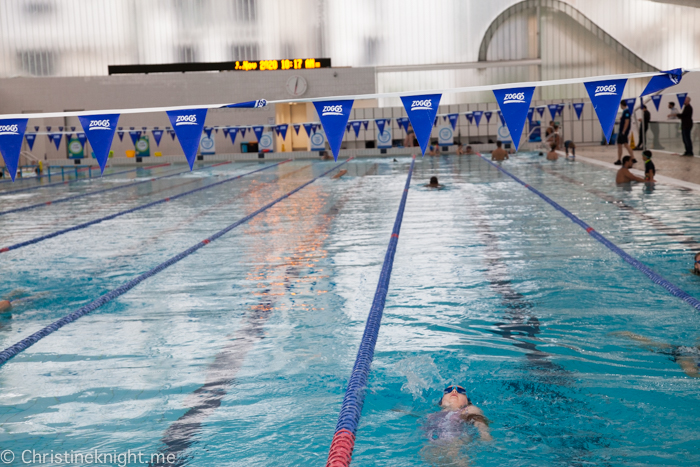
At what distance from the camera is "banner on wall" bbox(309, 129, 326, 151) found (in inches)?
1088

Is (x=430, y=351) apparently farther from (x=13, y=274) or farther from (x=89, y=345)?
(x=13, y=274)

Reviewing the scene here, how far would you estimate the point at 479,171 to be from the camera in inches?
715

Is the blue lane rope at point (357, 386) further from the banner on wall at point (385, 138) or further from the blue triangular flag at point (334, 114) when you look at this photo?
the banner on wall at point (385, 138)

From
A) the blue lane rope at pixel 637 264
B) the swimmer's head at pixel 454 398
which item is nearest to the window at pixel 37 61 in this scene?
the blue lane rope at pixel 637 264

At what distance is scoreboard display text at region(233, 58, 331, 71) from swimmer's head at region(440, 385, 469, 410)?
2722cm

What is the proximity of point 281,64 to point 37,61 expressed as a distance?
1052cm

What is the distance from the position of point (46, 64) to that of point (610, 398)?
31.0 metres

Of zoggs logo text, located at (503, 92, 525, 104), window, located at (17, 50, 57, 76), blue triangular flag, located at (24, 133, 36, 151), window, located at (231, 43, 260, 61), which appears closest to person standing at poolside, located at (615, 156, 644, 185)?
zoggs logo text, located at (503, 92, 525, 104)

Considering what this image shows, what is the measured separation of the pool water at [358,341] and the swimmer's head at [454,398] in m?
0.16

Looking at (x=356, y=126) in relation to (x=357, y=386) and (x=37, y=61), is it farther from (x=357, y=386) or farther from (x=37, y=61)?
(x=357, y=386)

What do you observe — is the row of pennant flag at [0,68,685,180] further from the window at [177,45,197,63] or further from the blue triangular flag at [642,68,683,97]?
the window at [177,45,197,63]

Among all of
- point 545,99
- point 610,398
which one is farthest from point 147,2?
point 610,398

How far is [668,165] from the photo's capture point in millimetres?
16219

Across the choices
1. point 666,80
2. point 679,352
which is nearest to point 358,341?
point 679,352
